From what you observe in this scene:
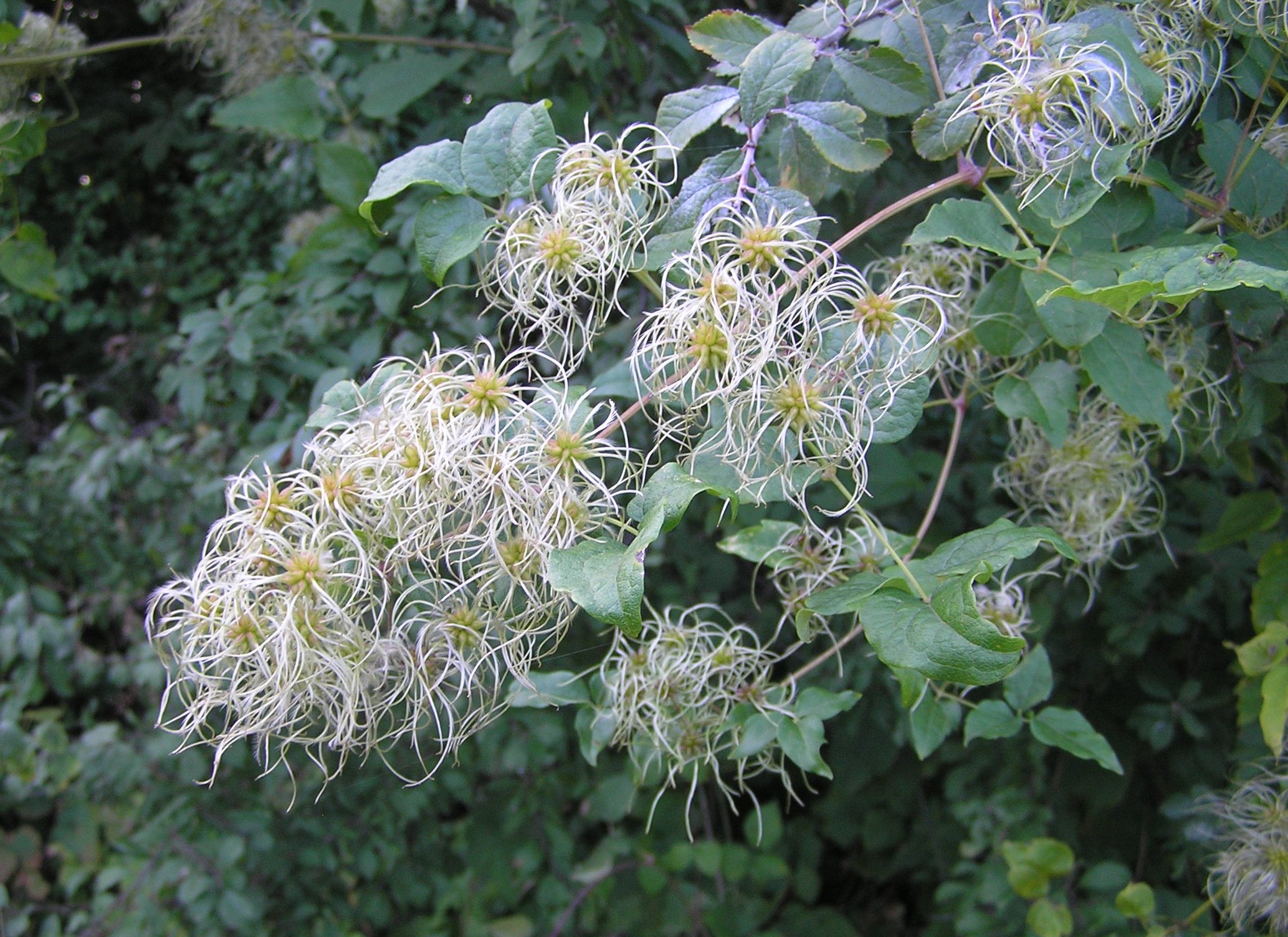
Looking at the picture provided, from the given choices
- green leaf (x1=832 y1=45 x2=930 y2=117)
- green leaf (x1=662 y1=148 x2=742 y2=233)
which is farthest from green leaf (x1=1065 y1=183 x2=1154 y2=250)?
green leaf (x1=662 y1=148 x2=742 y2=233)

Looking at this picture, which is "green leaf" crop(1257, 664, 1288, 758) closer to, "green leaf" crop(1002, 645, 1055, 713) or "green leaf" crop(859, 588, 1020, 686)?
"green leaf" crop(1002, 645, 1055, 713)

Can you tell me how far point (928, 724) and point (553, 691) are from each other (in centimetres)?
33

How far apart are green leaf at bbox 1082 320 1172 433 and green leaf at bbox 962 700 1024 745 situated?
0.96 feet

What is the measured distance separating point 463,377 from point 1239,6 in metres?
0.72

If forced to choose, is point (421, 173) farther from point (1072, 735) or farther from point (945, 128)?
point (1072, 735)

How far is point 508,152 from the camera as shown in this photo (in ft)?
2.26

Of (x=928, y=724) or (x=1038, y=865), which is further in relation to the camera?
(x=1038, y=865)

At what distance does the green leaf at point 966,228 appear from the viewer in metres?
0.63

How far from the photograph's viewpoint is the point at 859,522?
1002 mm

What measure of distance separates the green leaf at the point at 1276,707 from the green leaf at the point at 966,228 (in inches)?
19.8

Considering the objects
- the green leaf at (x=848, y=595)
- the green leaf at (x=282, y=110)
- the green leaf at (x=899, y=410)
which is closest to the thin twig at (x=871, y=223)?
the green leaf at (x=899, y=410)

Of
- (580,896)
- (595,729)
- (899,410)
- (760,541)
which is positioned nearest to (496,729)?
(580,896)

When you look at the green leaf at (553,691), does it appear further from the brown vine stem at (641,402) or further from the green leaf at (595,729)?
the brown vine stem at (641,402)

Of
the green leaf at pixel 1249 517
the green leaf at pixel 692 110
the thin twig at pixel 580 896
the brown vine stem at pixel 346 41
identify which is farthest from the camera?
the thin twig at pixel 580 896
